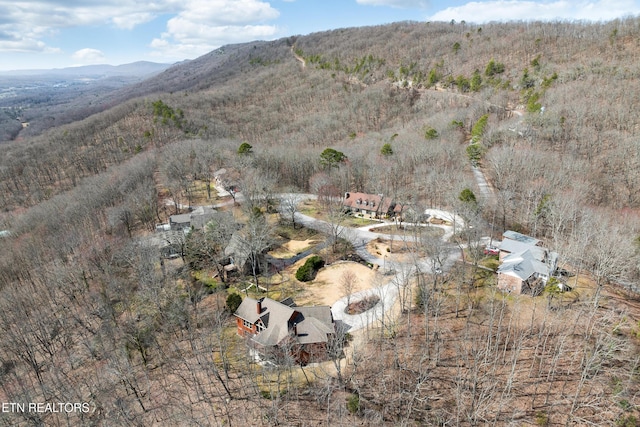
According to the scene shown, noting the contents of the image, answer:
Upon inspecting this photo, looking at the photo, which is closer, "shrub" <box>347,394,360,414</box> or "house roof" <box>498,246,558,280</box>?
"shrub" <box>347,394,360,414</box>

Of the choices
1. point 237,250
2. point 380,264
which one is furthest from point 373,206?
point 237,250

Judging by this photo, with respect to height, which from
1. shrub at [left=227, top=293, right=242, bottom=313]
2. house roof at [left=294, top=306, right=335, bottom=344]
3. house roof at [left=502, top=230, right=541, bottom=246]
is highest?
house roof at [left=502, top=230, right=541, bottom=246]

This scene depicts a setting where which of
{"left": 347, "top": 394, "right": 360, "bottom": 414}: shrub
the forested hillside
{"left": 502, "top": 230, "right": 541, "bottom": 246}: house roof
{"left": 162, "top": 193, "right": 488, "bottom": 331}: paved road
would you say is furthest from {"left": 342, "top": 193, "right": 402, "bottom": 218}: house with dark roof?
{"left": 347, "top": 394, "right": 360, "bottom": 414}: shrub

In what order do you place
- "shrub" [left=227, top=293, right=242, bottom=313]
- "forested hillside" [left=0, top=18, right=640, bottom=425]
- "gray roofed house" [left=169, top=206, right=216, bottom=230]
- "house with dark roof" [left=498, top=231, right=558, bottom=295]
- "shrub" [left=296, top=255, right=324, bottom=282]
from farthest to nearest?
"gray roofed house" [left=169, top=206, right=216, bottom=230] < "shrub" [left=296, top=255, right=324, bottom=282] < "shrub" [left=227, top=293, right=242, bottom=313] < "house with dark roof" [left=498, top=231, right=558, bottom=295] < "forested hillside" [left=0, top=18, right=640, bottom=425]

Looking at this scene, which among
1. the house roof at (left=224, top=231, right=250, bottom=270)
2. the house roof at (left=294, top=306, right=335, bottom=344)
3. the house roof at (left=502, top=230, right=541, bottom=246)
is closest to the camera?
the house roof at (left=294, top=306, right=335, bottom=344)

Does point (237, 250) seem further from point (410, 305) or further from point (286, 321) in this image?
point (410, 305)

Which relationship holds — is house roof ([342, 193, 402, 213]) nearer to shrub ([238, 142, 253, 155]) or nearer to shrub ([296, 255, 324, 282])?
shrub ([296, 255, 324, 282])

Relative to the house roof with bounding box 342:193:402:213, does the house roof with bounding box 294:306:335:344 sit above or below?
below
